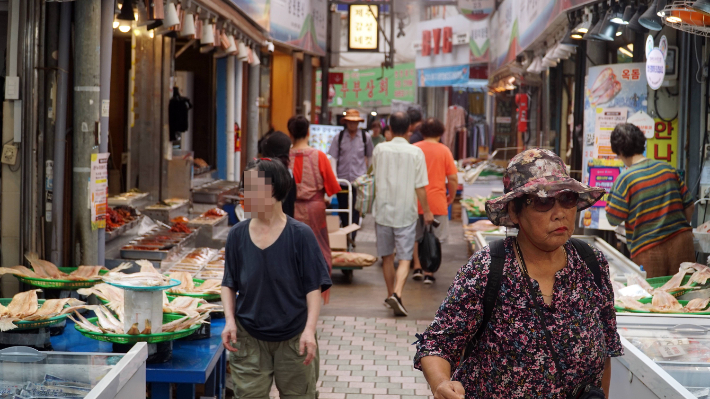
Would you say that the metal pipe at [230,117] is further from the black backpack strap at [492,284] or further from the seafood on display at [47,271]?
the black backpack strap at [492,284]

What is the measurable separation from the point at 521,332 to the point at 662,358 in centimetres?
152

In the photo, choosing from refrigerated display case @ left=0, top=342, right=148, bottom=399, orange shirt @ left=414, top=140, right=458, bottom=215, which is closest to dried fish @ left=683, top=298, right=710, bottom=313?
refrigerated display case @ left=0, top=342, right=148, bottom=399

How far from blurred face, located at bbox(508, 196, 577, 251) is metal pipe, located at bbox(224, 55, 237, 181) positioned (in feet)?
41.4

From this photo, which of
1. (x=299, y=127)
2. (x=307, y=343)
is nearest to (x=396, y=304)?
(x=299, y=127)

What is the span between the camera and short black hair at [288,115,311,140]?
299 inches

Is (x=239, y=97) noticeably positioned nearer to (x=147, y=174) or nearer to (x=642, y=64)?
(x=147, y=174)

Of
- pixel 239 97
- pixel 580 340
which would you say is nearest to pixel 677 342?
pixel 580 340

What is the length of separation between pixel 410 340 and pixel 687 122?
138 inches

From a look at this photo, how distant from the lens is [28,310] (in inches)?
169

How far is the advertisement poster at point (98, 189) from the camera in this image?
20.3 feet

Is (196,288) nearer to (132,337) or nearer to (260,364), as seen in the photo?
(132,337)

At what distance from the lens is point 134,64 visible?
1092 centimetres

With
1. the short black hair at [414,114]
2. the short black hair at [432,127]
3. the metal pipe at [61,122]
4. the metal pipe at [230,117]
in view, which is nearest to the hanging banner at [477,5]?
the metal pipe at [230,117]

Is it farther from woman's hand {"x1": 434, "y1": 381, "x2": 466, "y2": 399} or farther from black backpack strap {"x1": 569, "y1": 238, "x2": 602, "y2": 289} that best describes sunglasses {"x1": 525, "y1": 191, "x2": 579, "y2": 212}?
woman's hand {"x1": 434, "y1": 381, "x2": 466, "y2": 399}
